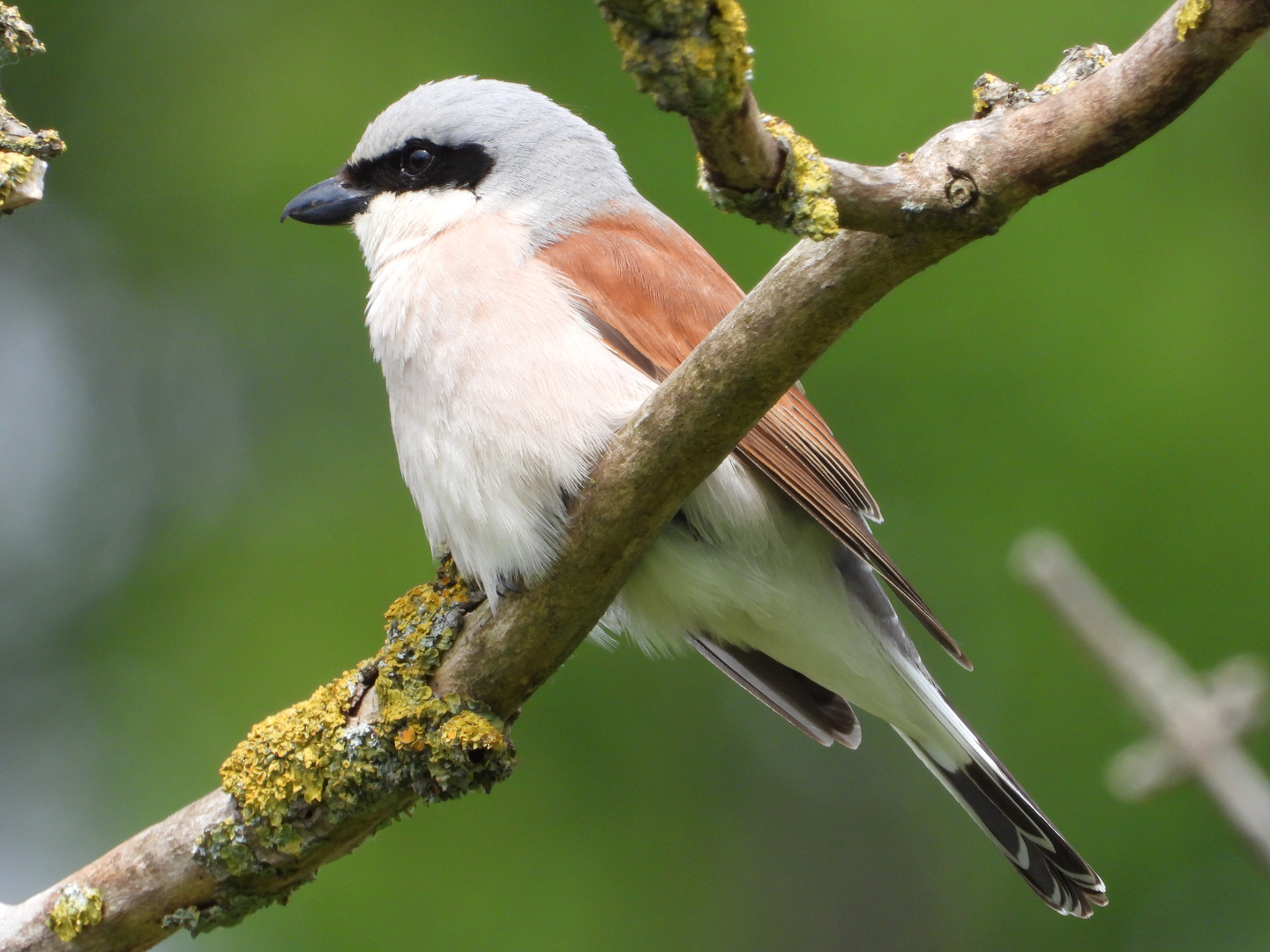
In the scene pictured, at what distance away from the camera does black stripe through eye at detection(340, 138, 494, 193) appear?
322 cm

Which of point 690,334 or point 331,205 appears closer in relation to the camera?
point 690,334

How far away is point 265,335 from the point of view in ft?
18.5

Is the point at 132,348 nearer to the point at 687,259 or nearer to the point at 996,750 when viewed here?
the point at 687,259

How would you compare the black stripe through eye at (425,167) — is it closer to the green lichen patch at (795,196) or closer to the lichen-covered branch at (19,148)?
the lichen-covered branch at (19,148)

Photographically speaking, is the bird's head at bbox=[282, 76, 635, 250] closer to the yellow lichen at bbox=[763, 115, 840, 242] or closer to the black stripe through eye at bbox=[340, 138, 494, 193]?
the black stripe through eye at bbox=[340, 138, 494, 193]

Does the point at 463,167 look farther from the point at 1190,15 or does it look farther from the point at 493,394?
the point at 1190,15

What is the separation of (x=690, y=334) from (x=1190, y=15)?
1.55 metres

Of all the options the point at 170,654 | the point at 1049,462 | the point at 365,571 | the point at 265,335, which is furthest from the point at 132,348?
the point at 1049,462

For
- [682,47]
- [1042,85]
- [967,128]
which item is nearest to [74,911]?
[682,47]


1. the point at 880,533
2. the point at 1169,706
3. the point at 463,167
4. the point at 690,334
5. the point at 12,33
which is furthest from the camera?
the point at 880,533

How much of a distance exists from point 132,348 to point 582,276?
3.97m

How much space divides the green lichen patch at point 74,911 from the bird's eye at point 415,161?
1924mm

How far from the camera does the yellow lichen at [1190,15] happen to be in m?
1.36

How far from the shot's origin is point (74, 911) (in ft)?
7.91
